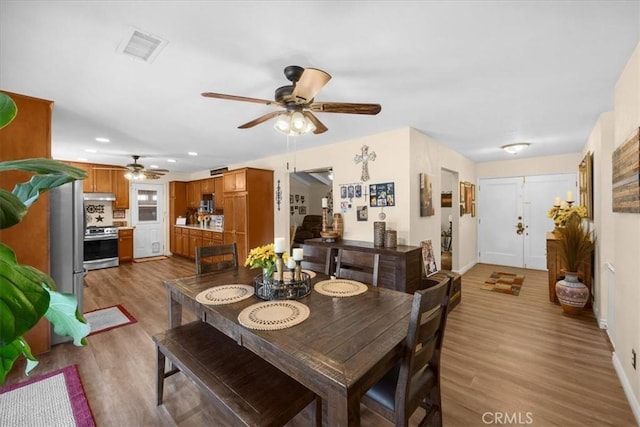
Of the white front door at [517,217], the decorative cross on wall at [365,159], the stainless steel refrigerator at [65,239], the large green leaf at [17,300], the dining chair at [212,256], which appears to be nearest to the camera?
the large green leaf at [17,300]

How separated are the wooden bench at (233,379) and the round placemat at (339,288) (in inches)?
22.7

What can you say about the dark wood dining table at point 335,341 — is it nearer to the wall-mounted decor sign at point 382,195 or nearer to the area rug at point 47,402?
the area rug at point 47,402

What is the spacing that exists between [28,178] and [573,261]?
19.2 ft

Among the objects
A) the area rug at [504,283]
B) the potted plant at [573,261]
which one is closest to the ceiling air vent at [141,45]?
the potted plant at [573,261]

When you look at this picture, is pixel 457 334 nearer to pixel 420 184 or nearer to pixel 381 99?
pixel 420 184

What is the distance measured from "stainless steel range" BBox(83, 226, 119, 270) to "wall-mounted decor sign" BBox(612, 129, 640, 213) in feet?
25.1

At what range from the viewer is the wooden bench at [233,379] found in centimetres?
125

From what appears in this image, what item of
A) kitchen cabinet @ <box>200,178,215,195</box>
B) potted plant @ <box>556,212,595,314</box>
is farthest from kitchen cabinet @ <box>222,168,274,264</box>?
potted plant @ <box>556,212,595,314</box>

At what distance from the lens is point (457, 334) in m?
2.81

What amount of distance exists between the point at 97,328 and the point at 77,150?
327 cm

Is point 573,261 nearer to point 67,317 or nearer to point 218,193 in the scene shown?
point 67,317

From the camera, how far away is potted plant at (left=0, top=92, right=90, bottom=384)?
0.46 meters

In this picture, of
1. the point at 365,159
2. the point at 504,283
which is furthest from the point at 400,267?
the point at 504,283

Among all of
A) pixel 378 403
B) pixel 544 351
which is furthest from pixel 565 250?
pixel 378 403
